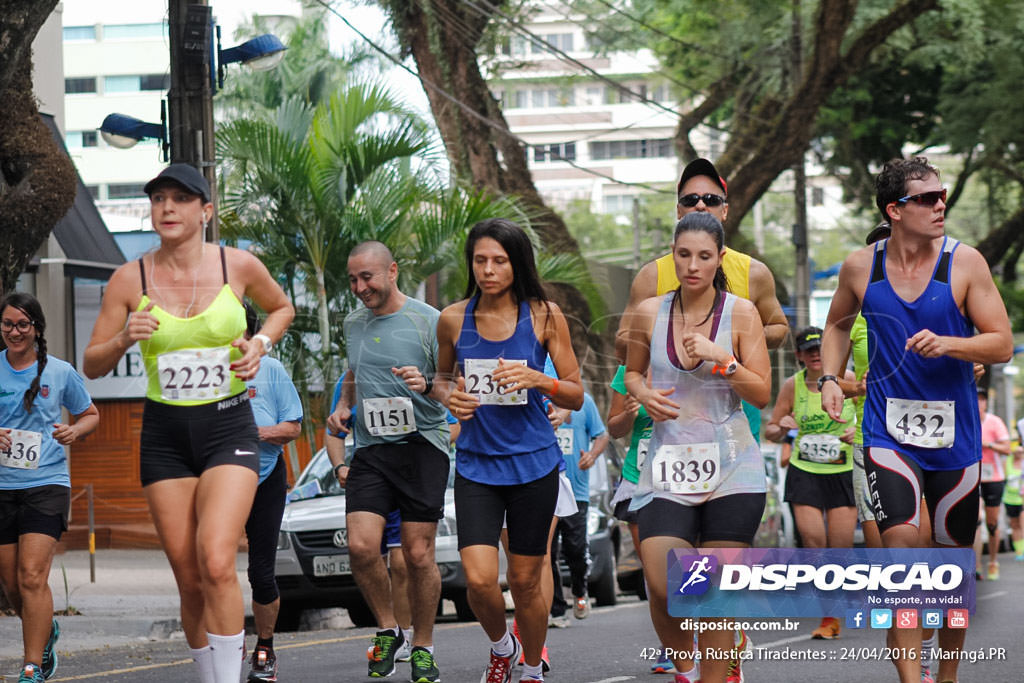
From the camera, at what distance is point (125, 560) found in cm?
2042

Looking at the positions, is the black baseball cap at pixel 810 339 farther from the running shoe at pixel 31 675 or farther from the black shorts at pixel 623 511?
the running shoe at pixel 31 675

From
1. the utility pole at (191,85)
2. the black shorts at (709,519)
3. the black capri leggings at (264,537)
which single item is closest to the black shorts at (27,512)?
the black capri leggings at (264,537)

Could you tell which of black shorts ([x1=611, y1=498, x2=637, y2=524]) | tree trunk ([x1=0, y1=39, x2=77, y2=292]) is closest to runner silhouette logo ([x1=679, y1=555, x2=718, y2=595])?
black shorts ([x1=611, y1=498, x2=637, y2=524])

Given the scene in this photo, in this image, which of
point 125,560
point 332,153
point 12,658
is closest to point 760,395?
point 12,658

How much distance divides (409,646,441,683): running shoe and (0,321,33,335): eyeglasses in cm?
247

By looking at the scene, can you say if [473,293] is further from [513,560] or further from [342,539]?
[342,539]

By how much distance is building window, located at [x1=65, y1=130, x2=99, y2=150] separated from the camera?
246ft

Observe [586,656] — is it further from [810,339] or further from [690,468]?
[690,468]

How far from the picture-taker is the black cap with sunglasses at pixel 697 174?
707 cm

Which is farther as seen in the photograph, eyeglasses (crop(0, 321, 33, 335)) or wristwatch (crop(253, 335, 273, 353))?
eyeglasses (crop(0, 321, 33, 335))

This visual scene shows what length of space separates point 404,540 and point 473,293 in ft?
4.87

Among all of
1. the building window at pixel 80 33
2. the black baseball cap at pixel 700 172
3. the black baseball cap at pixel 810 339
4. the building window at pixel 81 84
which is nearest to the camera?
the black baseball cap at pixel 700 172

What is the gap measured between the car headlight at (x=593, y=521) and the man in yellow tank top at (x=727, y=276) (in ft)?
21.2

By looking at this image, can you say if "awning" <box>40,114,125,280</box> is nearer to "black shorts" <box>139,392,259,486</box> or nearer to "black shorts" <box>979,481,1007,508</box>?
"black shorts" <box>979,481,1007,508</box>
